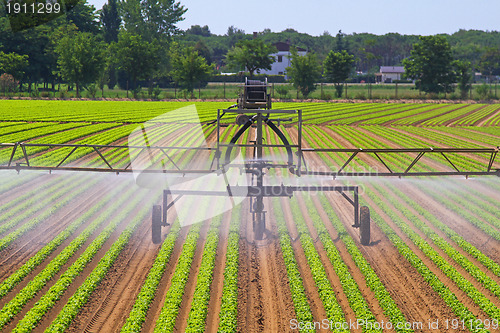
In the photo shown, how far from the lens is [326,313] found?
875 centimetres

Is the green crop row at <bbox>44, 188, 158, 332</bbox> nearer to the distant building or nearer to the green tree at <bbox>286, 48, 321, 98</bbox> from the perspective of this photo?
the green tree at <bbox>286, 48, 321, 98</bbox>

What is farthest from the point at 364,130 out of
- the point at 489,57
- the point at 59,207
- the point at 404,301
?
the point at 489,57

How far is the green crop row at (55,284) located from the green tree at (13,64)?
254 ft

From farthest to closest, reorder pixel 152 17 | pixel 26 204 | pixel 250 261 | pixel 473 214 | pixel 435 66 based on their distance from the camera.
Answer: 1. pixel 152 17
2. pixel 435 66
3. pixel 26 204
4. pixel 473 214
5. pixel 250 261

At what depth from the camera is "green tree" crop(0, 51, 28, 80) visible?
261 ft

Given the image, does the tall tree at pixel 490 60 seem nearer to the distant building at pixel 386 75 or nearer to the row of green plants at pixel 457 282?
the distant building at pixel 386 75

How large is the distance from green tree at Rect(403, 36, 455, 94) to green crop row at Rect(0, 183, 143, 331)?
76.9 metres

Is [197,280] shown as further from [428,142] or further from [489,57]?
[489,57]

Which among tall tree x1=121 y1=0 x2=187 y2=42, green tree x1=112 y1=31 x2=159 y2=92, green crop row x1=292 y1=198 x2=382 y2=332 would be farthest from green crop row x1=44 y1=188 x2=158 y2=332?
tall tree x1=121 y1=0 x2=187 y2=42

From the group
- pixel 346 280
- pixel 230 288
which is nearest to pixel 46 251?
pixel 230 288

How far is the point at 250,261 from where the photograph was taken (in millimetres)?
11148

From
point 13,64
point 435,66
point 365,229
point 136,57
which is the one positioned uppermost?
point 136,57

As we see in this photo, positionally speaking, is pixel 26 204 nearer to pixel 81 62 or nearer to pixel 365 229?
pixel 365 229

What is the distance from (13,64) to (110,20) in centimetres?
5289
